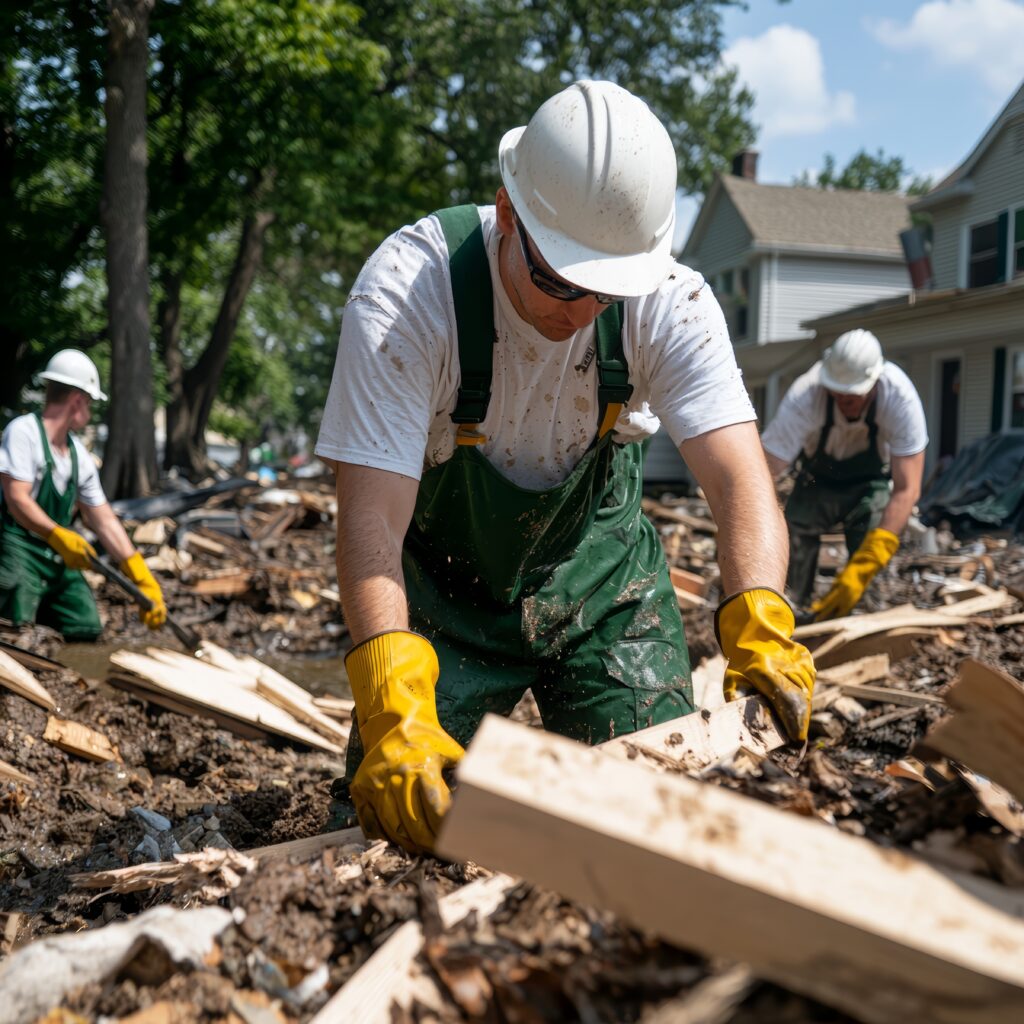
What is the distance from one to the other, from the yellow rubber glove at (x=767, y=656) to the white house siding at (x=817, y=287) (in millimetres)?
27510

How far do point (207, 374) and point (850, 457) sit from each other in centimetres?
1647

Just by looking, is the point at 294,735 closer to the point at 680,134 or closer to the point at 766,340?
the point at 766,340

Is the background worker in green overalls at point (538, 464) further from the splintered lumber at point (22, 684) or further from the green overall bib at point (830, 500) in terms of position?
the green overall bib at point (830, 500)

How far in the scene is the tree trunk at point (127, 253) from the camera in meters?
13.8

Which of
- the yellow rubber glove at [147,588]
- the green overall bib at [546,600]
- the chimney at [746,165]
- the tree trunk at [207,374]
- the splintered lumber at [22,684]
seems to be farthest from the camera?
the chimney at [746,165]

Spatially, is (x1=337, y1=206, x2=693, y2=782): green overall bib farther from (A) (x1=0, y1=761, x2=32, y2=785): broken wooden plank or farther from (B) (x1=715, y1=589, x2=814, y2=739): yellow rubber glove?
(A) (x1=0, y1=761, x2=32, y2=785): broken wooden plank

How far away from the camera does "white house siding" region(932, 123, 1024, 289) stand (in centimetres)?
2067

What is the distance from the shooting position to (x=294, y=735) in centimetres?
568

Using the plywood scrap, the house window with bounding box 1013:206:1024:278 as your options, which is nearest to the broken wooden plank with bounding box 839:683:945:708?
the plywood scrap

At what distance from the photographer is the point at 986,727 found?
1.86 metres

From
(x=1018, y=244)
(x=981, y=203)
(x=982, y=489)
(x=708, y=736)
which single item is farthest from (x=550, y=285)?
(x=981, y=203)

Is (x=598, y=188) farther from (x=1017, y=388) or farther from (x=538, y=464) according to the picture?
(x=1017, y=388)

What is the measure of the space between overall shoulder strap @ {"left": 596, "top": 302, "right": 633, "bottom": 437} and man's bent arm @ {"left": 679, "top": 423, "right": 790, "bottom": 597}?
1.05 ft

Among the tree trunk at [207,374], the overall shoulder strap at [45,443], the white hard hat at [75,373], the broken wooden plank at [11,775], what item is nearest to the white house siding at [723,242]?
the tree trunk at [207,374]
